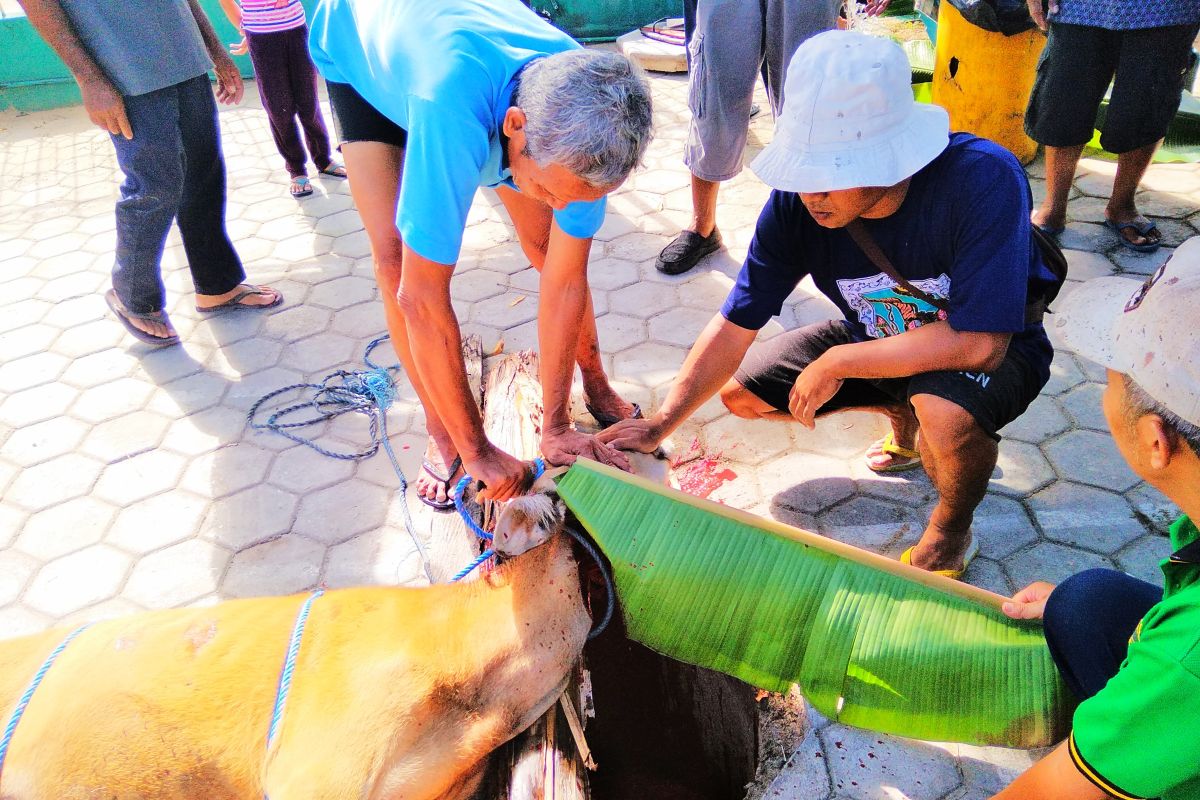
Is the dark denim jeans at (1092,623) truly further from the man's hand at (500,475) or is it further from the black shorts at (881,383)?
the man's hand at (500,475)

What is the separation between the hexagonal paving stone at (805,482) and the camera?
3.08 m

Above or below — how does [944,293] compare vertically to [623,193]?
above

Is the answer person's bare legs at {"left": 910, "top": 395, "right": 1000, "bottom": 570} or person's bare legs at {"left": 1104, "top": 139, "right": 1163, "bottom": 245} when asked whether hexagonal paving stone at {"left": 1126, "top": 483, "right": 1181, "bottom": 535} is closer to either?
person's bare legs at {"left": 910, "top": 395, "right": 1000, "bottom": 570}

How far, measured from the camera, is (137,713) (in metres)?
1.64

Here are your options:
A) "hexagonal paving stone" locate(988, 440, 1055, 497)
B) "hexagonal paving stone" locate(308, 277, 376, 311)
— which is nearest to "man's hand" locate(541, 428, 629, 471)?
"hexagonal paving stone" locate(988, 440, 1055, 497)

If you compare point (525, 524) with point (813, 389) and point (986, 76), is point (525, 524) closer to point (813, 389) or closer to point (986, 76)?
point (813, 389)

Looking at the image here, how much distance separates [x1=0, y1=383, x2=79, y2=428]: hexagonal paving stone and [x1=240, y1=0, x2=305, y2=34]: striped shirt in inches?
98.2

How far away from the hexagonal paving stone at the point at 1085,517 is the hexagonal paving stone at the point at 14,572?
3.58 meters

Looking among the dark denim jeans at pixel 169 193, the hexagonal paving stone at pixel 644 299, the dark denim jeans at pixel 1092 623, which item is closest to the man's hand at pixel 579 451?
the dark denim jeans at pixel 1092 623

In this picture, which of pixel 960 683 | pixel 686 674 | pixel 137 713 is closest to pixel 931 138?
pixel 960 683

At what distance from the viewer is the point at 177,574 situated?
3.01m

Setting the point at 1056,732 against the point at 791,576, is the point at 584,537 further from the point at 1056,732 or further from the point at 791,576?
the point at 1056,732

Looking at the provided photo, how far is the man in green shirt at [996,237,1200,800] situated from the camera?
4.20ft

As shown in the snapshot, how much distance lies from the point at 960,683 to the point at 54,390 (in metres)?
4.06
